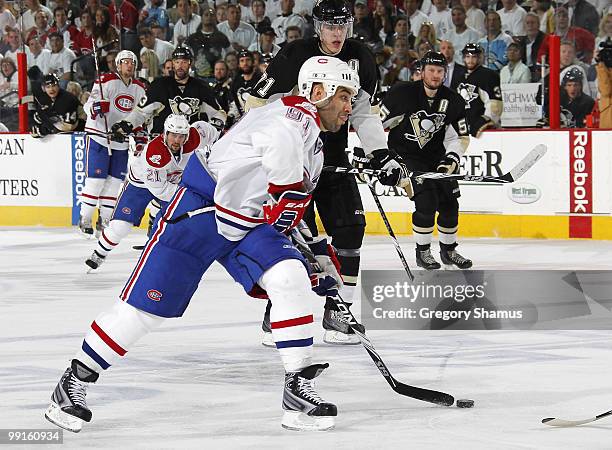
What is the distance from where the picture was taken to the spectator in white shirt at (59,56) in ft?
37.0

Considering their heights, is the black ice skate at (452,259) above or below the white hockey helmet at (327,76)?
below

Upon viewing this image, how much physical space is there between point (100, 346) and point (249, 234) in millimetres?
517

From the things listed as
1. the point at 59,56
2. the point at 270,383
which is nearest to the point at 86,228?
the point at 59,56

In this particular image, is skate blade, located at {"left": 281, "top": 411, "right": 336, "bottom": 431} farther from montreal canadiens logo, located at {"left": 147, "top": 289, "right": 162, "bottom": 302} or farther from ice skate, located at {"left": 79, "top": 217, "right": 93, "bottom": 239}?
ice skate, located at {"left": 79, "top": 217, "right": 93, "bottom": 239}

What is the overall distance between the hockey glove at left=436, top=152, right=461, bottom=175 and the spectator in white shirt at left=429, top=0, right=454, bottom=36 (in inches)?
96.4

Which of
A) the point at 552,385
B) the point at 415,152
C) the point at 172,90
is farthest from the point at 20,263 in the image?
the point at 552,385

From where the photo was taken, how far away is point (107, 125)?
992cm

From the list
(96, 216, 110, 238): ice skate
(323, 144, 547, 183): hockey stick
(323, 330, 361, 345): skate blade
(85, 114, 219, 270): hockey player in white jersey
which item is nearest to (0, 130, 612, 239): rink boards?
(96, 216, 110, 238): ice skate

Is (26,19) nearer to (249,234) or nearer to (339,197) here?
(339,197)

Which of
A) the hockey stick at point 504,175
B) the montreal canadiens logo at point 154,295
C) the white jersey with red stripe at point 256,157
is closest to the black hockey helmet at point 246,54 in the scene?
the hockey stick at point 504,175

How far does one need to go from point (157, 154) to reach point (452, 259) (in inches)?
74.8

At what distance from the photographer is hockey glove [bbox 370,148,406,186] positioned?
4895mm

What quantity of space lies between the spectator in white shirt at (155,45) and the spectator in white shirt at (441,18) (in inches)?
93.8

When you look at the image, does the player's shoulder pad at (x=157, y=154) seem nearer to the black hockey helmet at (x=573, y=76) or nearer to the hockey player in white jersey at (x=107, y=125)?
the hockey player in white jersey at (x=107, y=125)
